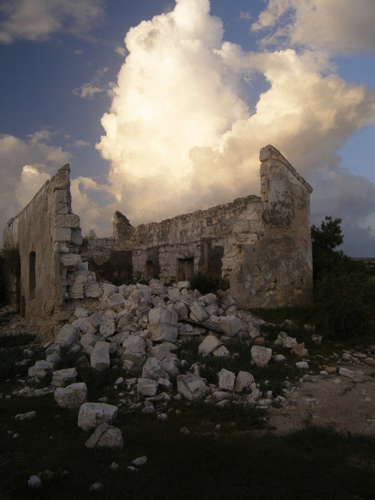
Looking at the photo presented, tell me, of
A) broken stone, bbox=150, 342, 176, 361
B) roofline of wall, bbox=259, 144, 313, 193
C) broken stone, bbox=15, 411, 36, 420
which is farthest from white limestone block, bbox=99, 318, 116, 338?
roofline of wall, bbox=259, 144, 313, 193

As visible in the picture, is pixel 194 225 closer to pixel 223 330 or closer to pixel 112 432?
pixel 223 330

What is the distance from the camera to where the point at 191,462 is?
355 cm

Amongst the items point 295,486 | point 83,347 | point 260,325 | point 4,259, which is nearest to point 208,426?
point 295,486

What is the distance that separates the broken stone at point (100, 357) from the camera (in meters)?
6.12

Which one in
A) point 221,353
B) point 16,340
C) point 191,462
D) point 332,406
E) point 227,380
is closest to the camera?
point 191,462

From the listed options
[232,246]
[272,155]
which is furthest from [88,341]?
[272,155]

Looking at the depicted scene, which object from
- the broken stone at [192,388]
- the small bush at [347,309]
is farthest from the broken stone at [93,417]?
the small bush at [347,309]

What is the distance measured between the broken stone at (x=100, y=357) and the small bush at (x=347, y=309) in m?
4.54

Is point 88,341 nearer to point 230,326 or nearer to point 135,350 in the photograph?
point 135,350

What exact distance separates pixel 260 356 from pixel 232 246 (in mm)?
3856

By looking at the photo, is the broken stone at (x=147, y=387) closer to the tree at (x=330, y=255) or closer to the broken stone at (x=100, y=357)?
the broken stone at (x=100, y=357)

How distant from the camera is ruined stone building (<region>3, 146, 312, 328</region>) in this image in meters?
9.14

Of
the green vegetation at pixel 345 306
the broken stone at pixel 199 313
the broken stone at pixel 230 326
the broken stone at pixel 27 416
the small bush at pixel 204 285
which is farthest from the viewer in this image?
the small bush at pixel 204 285

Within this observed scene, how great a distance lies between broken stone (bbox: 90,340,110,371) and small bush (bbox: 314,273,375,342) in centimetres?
454
